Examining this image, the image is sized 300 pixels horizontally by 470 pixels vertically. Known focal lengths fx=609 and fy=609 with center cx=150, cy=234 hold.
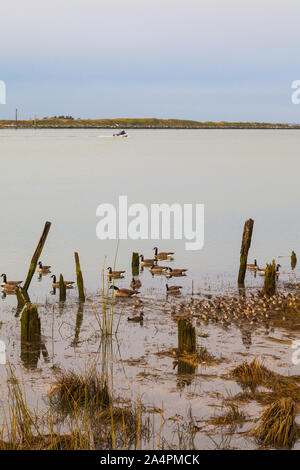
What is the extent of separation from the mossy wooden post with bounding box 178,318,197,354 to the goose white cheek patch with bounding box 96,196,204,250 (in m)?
18.9

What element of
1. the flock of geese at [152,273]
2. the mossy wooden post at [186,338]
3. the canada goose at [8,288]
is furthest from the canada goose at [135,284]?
the mossy wooden post at [186,338]

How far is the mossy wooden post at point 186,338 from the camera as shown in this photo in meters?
16.2

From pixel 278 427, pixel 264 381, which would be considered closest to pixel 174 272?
pixel 264 381

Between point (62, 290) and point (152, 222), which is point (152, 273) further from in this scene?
point (152, 222)

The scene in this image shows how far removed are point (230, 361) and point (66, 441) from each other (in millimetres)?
6782

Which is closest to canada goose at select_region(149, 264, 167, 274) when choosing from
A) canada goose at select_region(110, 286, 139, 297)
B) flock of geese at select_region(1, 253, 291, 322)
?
flock of geese at select_region(1, 253, 291, 322)

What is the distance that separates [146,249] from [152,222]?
1274 centimetres

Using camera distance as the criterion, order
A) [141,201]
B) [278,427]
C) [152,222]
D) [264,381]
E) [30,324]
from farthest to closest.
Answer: [141,201]
[152,222]
[30,324]
[264,381]
[278,427]

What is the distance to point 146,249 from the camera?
1417 inches

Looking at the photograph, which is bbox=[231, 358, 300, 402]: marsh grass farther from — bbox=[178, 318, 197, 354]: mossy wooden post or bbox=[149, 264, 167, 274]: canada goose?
bbox=[149, 264, 167, 274]: canada goose

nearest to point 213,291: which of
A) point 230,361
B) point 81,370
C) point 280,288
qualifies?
point 280,288
